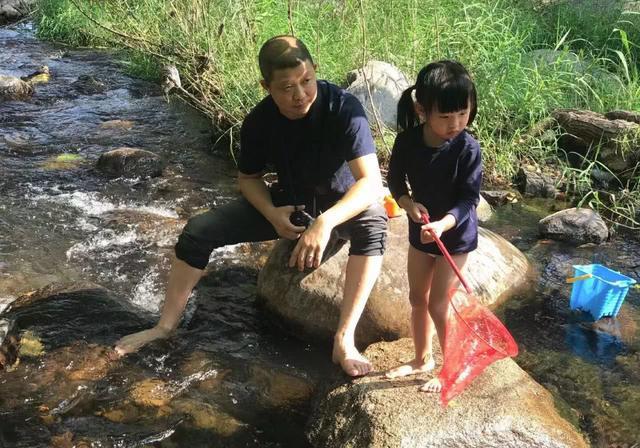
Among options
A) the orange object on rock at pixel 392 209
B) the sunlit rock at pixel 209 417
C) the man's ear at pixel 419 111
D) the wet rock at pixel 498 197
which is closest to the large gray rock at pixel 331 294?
the orange object on rock at pixel 392 209

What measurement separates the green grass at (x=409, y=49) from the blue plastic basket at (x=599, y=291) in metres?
1.85

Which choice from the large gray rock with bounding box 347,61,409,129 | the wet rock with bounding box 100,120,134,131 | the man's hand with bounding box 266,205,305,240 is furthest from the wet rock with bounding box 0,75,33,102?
the man's hand with bounding box 266,205,305,240

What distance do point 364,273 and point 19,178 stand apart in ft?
12.5

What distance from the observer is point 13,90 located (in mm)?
8000

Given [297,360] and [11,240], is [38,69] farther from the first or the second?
[297,360]

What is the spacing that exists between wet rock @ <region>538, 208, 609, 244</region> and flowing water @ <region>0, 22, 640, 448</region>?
9cm

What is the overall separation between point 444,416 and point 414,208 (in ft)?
2.68

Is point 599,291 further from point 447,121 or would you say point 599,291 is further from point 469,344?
point 447,121

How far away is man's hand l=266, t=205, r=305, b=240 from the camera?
3.15 m

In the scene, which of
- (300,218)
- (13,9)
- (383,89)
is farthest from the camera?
(13,9)

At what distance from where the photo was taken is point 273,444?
9.06ft

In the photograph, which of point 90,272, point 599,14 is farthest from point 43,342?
point 599,14

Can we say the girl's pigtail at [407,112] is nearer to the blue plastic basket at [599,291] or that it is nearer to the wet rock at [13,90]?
the blue plastic basket at [599,291]

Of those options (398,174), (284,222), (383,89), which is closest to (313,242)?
(284,222)
